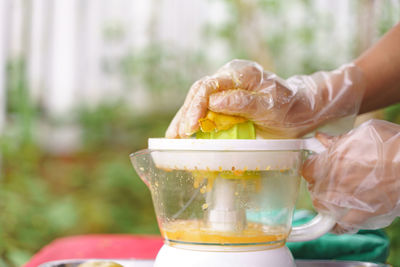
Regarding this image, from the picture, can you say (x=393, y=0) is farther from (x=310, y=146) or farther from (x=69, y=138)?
(x=69, y=138)

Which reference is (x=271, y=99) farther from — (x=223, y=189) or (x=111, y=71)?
(x=111, y=71)

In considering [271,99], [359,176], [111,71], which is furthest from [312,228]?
[111,71]

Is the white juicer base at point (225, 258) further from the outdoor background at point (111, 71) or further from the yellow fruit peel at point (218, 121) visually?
the outdoor background at point (111, 71)

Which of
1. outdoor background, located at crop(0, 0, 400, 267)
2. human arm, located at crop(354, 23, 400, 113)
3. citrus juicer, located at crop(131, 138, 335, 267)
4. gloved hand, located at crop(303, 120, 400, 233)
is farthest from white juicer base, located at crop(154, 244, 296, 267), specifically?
outdoor background, located at crop(0, 0, 400, 267)

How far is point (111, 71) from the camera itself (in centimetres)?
252

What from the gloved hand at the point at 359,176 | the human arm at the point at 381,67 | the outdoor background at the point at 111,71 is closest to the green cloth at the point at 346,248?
the gloved hand at the point at 359,176

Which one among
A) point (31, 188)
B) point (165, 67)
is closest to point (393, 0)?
point (165, 67)

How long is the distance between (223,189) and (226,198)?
14 mm

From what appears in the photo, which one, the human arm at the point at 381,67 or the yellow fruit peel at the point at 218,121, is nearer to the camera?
the yellow fruit peel at the point at 218,121

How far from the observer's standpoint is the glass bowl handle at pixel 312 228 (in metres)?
0.74

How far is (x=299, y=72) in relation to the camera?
2438 mm

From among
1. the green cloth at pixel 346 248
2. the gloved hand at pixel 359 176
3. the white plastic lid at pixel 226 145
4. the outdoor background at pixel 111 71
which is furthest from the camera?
the outdoor background at pixel 111 71

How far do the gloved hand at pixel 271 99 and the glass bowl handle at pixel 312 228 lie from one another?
0.23 ft

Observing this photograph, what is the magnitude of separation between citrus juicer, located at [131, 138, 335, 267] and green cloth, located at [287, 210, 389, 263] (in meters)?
0.16
